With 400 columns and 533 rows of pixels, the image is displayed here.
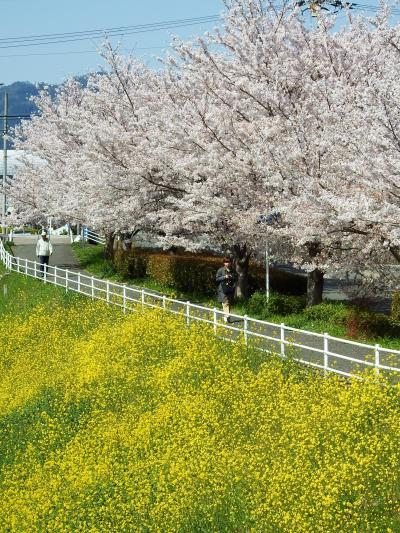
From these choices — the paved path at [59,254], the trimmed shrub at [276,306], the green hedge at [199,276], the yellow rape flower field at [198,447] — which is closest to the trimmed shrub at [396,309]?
the trimmed shrub at [276,306]

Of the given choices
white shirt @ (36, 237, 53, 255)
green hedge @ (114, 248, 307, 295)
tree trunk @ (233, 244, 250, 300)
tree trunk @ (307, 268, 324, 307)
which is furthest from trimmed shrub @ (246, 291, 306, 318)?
white shirt @ (36, 237, 53, 255)

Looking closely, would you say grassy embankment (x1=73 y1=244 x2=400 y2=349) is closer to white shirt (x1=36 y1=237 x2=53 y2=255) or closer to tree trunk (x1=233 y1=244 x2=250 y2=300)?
tree trunk (x1=233 y1=244 x2=250 y2=300)

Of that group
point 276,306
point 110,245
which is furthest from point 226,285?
point 110,245

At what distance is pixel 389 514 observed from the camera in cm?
1219

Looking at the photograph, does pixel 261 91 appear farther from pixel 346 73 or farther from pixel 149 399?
pixel 149 399

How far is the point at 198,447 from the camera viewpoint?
14648mm

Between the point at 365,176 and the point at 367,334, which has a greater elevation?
the point at 365,176

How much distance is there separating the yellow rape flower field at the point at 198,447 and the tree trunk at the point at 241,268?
30.1ft

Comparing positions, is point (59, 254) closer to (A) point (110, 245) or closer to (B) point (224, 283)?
(A) point (110, 245)

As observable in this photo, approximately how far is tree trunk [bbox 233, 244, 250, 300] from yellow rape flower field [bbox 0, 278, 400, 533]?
9.17m

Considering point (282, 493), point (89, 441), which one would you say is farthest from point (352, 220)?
point (282, 493)

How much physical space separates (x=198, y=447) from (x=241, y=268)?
17319mm

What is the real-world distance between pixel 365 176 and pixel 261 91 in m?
6.00

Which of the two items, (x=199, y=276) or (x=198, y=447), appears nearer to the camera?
Answer: (x=198, y=447)
